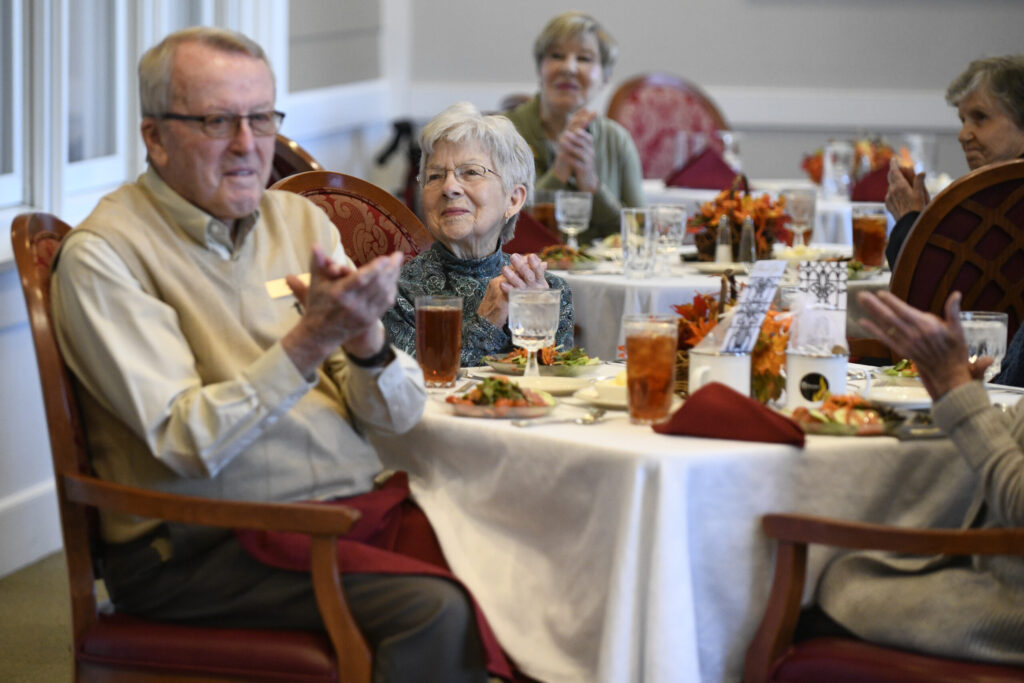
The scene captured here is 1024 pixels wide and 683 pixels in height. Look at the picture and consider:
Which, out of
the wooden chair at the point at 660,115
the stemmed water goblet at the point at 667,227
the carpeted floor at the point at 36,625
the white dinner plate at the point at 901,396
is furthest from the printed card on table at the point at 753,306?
the wooden chair at the point at 660,115

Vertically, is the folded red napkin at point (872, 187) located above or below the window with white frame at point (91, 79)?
below

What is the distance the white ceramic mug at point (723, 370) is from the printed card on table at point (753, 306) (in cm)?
1

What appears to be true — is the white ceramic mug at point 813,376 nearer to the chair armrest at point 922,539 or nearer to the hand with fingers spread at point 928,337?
the hand with fingers spread at point 928,337

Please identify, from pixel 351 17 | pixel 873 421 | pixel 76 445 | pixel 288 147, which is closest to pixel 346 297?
pixel 76 445

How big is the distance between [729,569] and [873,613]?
0.67 feet

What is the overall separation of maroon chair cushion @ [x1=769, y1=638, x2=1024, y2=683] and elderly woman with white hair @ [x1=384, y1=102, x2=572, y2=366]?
0.98m

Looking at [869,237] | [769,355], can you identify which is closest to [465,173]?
[769,355]


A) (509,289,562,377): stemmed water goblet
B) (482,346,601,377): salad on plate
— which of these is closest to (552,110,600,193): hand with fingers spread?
(482,346,601,377): salad on plate

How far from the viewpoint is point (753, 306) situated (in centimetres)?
191

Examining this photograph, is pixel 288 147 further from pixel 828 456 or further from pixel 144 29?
pixel 828 456

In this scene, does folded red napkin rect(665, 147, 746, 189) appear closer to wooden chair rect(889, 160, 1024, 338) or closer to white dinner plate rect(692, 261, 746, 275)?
white dinner plate rect(692, 261, 746, 275)

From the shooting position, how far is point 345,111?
680cm

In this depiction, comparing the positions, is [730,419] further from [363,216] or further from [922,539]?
[363,216]

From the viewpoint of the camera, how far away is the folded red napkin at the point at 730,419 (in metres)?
1.77
